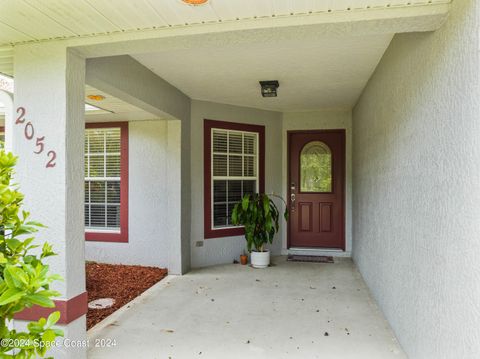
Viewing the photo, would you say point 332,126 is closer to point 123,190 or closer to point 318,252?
point 318,252

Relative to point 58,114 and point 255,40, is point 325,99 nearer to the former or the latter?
point 255,40

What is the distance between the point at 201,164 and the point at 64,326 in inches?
123

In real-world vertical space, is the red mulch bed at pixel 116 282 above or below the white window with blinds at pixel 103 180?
below

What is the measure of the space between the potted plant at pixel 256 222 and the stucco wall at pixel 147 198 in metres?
1.10

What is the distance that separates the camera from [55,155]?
2338 millimetres

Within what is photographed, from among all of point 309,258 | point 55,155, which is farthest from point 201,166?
point 55,155

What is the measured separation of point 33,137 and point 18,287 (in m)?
1.58

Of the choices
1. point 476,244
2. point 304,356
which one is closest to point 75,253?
point 304,356

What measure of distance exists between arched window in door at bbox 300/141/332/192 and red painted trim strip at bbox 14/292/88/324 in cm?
432

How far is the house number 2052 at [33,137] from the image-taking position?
234cm

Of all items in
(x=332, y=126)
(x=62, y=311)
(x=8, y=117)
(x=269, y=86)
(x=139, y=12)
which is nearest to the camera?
(x=139, y=12)

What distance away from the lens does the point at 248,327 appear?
304 centimetres

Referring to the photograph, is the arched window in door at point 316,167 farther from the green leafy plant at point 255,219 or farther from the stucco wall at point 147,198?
the stucco wall at point 147,198

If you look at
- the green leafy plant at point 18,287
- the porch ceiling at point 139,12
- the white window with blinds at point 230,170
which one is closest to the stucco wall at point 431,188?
the porch ceiling at point 139,12
